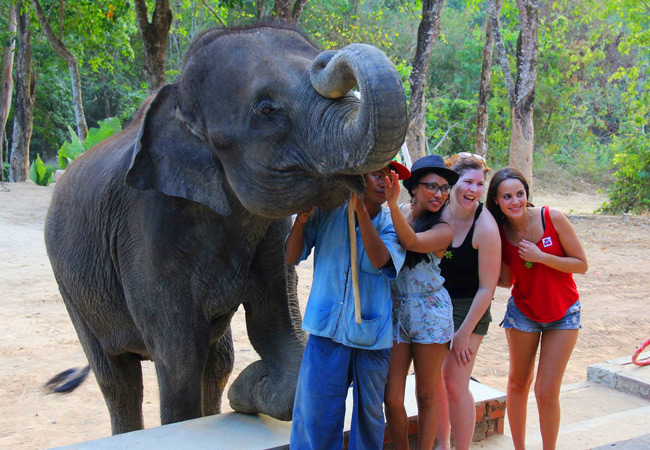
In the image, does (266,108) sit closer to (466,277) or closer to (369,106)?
(369,106)

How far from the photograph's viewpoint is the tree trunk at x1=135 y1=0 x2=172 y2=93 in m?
9.09

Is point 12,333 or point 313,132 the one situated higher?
point 313,132

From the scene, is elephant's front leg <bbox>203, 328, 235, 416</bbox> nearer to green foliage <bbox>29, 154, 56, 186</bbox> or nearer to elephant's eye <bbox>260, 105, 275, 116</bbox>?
elephant's eye <bbox>260, 105, 275, 116</bbox>

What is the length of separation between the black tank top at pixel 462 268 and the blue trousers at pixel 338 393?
0.68 meters

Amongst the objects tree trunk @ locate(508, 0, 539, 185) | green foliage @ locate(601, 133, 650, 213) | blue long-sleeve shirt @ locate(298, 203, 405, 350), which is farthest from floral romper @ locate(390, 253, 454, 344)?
green foliage @ locate(601, 133, 650, 213)

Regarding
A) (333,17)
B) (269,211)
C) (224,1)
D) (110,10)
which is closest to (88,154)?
(269,211)

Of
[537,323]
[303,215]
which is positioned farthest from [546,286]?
[303,215]

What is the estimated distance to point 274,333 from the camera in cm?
320

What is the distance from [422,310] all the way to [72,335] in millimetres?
4766

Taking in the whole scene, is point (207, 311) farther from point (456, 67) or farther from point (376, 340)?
point (456, 67)

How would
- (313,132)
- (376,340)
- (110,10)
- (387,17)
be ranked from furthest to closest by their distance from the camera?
1. (387,17)
2. (110,10)
3. (376,340)
4. (313,132)

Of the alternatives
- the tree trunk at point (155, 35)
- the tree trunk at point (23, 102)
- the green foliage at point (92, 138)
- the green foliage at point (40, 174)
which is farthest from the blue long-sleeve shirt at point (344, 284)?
the tree trunk at point (23, 102)

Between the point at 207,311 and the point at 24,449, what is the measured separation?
7.31 feet

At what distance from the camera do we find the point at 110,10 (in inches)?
468
